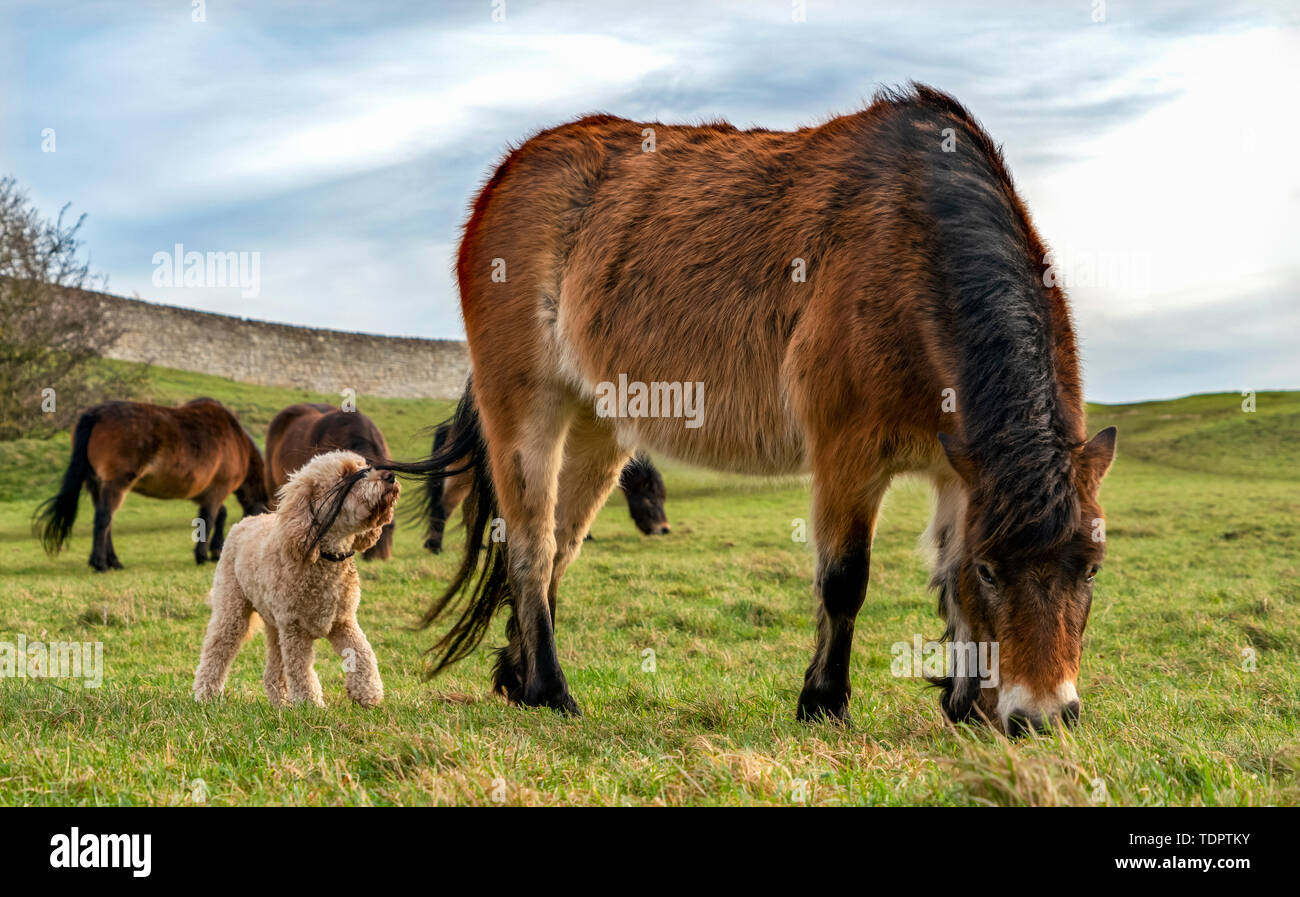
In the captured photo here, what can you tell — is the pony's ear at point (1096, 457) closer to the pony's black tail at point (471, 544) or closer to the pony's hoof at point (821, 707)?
the pony's hoof at point (821, 707)

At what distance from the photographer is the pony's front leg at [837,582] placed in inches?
156

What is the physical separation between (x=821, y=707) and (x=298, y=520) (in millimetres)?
2661

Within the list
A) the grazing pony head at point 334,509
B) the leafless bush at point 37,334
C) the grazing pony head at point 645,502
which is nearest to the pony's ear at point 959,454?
the grazing pony head at point 334,509

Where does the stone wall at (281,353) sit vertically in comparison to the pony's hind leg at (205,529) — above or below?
above

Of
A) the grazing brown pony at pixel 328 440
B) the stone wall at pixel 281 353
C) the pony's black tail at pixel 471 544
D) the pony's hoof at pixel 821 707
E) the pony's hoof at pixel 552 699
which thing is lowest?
the pony's hoof at pixel 552 699

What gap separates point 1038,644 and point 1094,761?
1.76 ft

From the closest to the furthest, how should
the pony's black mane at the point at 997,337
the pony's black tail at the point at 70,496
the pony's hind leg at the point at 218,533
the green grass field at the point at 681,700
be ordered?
the green grass field at the point at 681,700 < the pony's black mane at the point at 997,337 < the pony's black tail at the point at 70,496 < the pony's hind leg at the point at 218,533

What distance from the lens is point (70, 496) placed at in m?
13.4

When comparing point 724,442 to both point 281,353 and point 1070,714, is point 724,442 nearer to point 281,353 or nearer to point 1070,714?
point 1070,714

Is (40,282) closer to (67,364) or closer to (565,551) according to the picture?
(67,364)

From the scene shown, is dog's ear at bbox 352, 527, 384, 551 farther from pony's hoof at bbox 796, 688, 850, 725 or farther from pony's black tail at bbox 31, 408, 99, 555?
pony's black tail at bbox 31, 408, 99, 555

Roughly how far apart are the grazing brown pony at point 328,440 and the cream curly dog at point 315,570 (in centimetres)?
800

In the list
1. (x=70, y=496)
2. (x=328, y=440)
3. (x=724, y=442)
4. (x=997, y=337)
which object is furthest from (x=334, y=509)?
(x=70, y=496)
